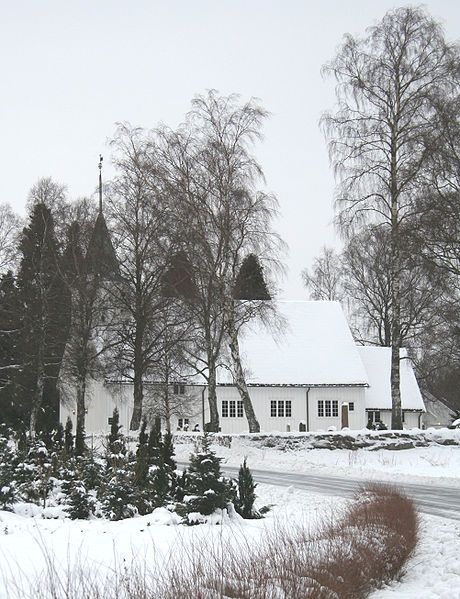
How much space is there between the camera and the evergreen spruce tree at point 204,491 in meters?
13.1

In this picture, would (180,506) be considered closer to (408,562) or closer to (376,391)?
(408,562)

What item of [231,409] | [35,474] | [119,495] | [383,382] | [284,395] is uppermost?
[383,382]

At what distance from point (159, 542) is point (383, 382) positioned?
4085 cm

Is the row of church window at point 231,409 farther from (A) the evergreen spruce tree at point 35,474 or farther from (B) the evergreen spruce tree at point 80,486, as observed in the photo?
(B) the evergreen spruce tree at point 80,486

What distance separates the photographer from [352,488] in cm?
1830

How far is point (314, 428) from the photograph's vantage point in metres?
47.0

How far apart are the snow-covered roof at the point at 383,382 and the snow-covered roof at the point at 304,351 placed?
98.4 inches

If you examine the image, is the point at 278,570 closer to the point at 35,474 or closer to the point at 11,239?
the point at 35,474

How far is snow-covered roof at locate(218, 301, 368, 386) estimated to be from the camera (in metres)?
47.4

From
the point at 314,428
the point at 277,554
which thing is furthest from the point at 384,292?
the point at 277,554

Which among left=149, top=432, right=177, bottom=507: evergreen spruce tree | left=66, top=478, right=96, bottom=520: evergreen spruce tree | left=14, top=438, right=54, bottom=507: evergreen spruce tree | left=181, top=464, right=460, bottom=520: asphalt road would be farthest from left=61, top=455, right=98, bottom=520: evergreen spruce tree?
left=181, top=464, right=460, bottom=520: asphalt road

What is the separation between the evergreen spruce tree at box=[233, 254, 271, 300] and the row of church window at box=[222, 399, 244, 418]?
37.6 ft

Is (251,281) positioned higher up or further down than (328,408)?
higher up

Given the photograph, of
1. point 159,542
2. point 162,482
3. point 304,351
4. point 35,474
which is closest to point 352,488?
point 162,482
